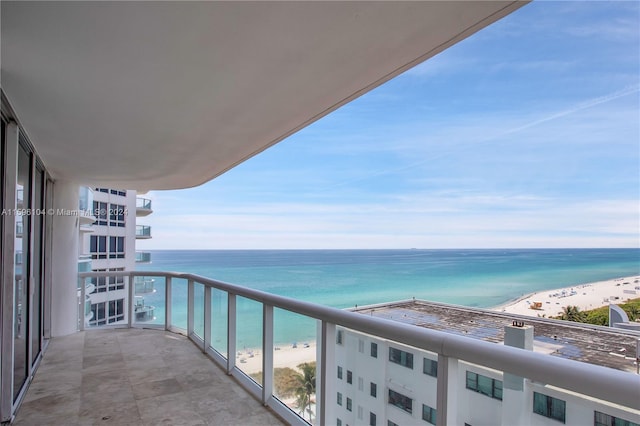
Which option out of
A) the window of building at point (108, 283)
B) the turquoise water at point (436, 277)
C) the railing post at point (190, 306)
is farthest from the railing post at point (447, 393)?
the turquoise water at point (436, 277)

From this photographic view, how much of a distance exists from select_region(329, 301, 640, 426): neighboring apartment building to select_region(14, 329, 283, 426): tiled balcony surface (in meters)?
1.01

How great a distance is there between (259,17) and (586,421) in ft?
6.24

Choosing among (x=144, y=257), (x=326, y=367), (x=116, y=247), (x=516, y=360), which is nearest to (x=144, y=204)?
(x=144, y=257)

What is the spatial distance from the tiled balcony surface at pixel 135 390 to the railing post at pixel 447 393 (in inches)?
69.7

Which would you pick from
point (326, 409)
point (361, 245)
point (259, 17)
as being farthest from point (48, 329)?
point (361, 245)

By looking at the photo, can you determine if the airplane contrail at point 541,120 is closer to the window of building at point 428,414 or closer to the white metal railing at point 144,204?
the window of building at point 428,414

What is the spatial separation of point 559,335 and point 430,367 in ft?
6.35

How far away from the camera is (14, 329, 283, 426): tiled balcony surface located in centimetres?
310

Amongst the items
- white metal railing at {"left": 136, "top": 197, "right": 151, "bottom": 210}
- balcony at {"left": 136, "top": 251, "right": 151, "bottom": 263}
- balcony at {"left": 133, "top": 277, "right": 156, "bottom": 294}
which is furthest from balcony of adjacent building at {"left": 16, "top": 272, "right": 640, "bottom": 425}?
balcony at {"left": 136, "top": 251, "right": 151, "bottom": 263}

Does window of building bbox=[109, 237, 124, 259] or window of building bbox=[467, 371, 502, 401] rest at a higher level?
window of building bbox=[467, 371, 502, 401]

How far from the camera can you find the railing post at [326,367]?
8.20ft

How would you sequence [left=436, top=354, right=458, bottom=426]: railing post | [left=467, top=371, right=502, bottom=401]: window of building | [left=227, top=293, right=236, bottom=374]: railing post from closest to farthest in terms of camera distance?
[left=467, top=371, right=502, bottom=401]: window of building
[left=436, top=354, right=458, bottom=426]: railing post
[left=227, top=293, right=236, bottom=374]: railing post

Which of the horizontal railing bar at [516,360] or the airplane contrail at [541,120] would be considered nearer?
the horizontal railing bar at [516,360]

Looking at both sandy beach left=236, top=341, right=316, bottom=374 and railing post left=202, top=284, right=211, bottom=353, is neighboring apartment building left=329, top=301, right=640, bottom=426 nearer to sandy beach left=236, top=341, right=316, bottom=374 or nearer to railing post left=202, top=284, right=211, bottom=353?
sandy beach left=236, top=341, right=316, bottom=374
